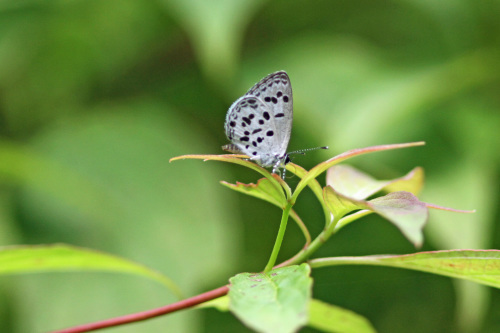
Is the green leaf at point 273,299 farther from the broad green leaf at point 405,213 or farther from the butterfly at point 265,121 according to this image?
the butterfly at point 265,121

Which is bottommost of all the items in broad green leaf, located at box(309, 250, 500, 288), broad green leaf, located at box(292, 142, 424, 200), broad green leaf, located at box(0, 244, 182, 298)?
broad green leaf, located at box(0, 244, 182, 298)

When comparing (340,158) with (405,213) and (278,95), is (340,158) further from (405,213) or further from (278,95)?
(278,95)

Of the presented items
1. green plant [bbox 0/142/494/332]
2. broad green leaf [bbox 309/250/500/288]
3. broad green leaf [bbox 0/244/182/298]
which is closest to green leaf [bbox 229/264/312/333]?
green plant [bbox 0/142/494/332]

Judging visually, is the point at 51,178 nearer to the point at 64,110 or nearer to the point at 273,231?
the point at 64,110

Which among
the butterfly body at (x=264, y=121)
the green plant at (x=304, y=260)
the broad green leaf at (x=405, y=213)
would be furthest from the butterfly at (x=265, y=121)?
the broad green leaf at (x=405, y=213)

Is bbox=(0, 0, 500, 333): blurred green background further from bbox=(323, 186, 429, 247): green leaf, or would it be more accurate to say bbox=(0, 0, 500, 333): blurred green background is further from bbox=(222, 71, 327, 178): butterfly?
bbox=(323, 186, 429, 247): green leaf

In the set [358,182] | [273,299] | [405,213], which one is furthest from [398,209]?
[358,182]
